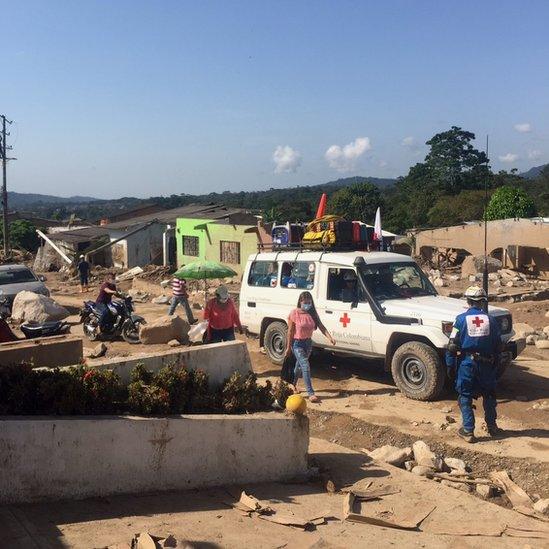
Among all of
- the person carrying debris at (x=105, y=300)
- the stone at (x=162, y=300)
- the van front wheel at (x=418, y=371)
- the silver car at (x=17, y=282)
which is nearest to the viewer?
the van front wheel at (x=418, y=371)

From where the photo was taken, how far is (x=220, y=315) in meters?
10.4

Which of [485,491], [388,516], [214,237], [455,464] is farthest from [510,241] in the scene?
[388,516]

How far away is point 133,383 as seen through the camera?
18.8 feet

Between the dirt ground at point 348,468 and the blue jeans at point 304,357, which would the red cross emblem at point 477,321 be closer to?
the dirt ground at point 348,468

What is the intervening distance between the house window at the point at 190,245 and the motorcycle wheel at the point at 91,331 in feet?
57.8

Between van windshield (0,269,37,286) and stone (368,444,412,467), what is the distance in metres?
14.2

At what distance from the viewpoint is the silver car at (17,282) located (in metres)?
18.0

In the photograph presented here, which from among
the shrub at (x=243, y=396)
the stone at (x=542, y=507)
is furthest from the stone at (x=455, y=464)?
the shrub at (x=243, y=396)

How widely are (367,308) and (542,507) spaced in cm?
418

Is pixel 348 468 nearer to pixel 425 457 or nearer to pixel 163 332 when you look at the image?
pixel 425 457

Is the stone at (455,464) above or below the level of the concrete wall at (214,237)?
below

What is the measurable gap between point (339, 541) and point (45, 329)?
8708 mm

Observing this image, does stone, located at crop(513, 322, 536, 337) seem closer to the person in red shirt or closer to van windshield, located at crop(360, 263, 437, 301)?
van windshield, located at crop(360, 263, 437, 301)

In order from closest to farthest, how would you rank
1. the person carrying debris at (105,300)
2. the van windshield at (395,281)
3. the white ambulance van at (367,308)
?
the white ambulance van at (367,308) < the van windshield at (395,281) < the person carrying debris at (105,300)
